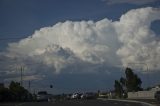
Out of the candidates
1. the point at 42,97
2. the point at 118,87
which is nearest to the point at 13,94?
the point at 42,97

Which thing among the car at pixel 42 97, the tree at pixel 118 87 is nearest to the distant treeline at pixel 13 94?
the car at pixel 42 97

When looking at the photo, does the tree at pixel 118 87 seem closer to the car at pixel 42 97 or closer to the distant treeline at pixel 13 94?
the distant treeline at pixel 13 94

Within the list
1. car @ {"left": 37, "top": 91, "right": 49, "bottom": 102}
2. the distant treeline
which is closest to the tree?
the distant treeline

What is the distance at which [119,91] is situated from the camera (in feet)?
437

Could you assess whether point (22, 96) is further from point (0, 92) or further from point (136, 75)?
point (136, 75)

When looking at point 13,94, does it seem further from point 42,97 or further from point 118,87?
point 118,87

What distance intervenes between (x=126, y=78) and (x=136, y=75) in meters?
2.84

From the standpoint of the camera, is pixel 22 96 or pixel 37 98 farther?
pixel 22 96

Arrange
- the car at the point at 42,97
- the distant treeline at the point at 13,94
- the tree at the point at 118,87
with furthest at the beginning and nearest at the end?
the tree at the point at 118,87 → the distant treeline at the point at 13,94 → the car at the point at 42,97

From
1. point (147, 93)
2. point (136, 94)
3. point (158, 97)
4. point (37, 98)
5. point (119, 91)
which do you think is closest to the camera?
point (158, 97)

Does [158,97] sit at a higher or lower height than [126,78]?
lower

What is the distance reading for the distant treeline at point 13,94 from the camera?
10495 cm

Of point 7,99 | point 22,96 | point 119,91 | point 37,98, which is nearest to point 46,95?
point 37,98

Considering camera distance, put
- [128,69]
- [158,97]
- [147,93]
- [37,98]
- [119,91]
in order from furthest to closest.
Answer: [119,91]
[128,69]
[147,93]
[37,98]
[158,97]
